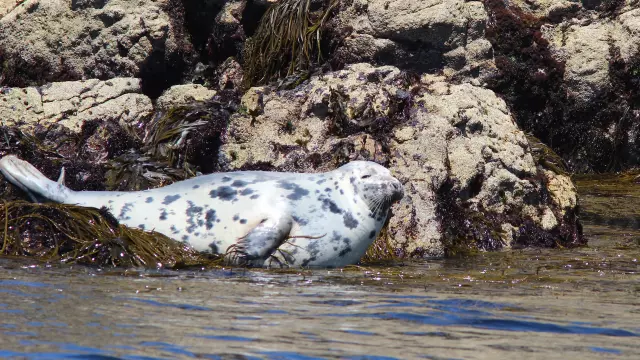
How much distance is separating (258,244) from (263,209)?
1.17 feet

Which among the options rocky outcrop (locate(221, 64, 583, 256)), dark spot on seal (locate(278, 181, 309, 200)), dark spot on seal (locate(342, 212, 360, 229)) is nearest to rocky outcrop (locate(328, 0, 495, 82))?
rocky outcrop (locate(221, 64, 583, 256))

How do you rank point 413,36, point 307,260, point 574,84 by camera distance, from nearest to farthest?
1. point 307,260
2. point 413,36
3. point 574,84

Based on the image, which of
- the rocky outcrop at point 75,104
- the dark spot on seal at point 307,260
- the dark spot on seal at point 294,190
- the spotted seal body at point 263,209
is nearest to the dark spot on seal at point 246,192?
the spotted seal body at point 263,209

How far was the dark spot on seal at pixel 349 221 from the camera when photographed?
7.04m

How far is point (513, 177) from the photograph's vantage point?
27.9 feet

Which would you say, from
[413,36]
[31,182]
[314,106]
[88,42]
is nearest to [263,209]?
[31,182]

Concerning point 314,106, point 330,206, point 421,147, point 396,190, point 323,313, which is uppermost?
point 314,106

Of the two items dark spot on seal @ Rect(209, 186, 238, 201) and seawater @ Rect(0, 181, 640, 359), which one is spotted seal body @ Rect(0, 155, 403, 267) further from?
seawater @ Rect(0, 181, 640, 359)

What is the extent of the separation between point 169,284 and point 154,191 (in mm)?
1717

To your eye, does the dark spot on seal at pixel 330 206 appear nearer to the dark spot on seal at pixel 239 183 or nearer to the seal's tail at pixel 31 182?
the dark spot on seal at pixel 239 183

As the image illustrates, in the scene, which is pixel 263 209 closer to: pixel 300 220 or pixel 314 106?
pixel 300 220

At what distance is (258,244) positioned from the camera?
6.60 metres

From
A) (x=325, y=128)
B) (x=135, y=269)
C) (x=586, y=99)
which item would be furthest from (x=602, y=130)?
(x=135, y=269)

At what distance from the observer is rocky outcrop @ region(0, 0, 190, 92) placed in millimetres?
10367
